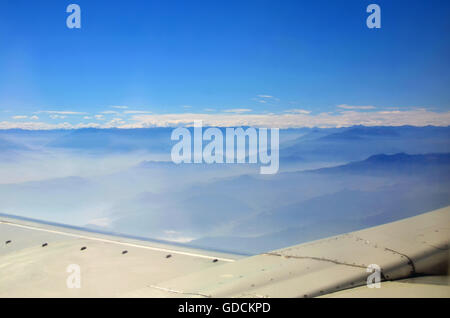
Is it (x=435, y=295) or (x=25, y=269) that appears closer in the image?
(x=435, y=295)

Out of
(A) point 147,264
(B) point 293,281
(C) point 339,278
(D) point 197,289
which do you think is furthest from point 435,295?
(A) point 147,264

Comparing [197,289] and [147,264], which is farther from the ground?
[197,289]

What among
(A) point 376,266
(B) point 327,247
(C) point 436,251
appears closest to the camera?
(A) point 376,266

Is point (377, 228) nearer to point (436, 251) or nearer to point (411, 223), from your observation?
point (411, 223)
